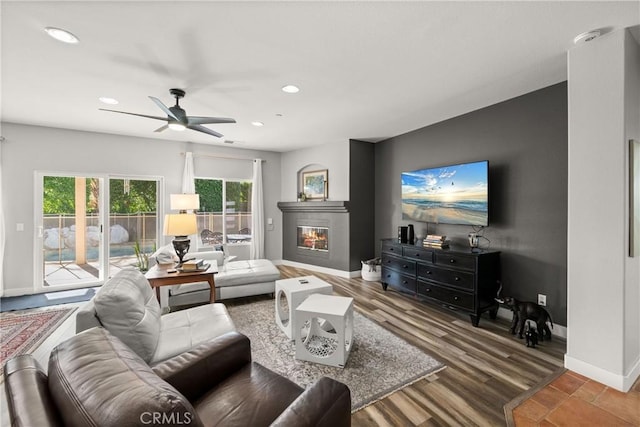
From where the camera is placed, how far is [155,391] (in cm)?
76

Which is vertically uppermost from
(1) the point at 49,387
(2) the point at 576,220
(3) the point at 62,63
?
(3) the point at 62,63

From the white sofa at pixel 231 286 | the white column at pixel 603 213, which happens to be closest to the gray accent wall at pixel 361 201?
the white sofa at pixel 231 286

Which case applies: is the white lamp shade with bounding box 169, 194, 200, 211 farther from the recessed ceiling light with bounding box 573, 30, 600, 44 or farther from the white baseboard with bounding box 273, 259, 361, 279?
the recessed ceiling light with bounding box 573, 30, 600, 44

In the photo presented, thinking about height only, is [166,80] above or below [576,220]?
above

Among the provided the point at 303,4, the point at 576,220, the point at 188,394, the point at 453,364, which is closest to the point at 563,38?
the point at 576,220

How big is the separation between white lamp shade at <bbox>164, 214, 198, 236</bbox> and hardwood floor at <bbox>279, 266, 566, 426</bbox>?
228 centimetres

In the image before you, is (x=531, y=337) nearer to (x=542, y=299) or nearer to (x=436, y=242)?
(x=542, y=299)

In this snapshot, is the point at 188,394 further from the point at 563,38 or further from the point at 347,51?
the point at 563,38

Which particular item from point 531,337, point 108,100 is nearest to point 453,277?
point 531,337

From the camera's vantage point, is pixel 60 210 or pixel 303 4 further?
pixel 60 210

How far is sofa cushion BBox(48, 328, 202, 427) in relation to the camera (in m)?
0.70

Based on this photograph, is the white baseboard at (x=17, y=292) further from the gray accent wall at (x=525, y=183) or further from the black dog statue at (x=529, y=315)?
the black dog statue at (x=529, y=315)

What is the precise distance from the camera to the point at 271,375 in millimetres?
1476

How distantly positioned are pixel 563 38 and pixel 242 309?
162 inches
